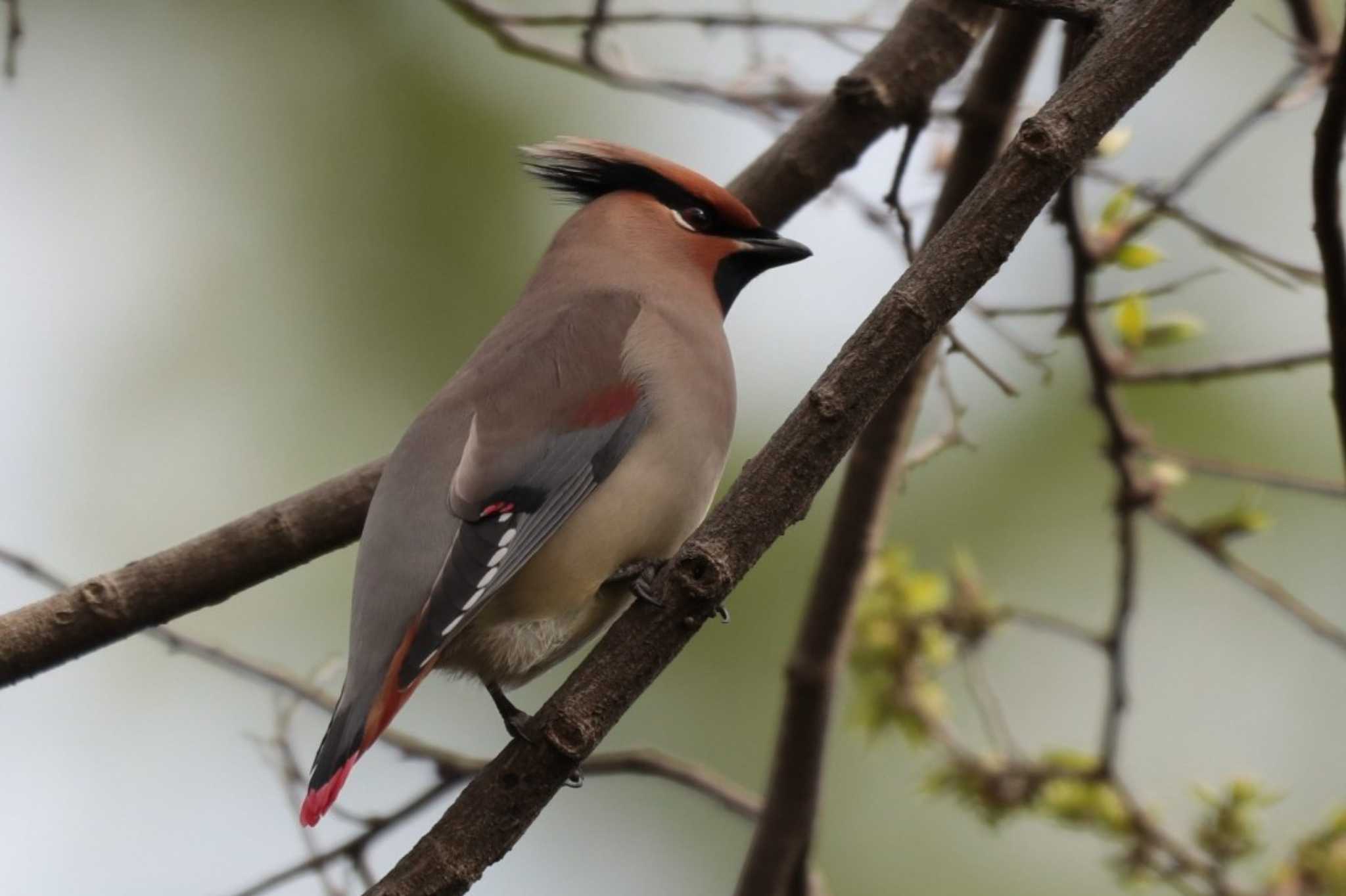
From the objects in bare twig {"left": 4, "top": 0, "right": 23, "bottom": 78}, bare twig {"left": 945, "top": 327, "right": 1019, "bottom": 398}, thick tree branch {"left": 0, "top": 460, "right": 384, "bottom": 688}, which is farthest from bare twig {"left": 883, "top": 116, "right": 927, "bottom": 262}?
bare twig {"left": 4, "top": 0, "right": 23, "bottom": 78}

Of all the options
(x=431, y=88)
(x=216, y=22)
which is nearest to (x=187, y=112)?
(x=216, y=22)

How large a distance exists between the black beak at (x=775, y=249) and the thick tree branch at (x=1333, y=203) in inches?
49.8

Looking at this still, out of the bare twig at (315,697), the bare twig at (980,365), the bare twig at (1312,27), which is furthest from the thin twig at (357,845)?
the bare twig at (1312,27)

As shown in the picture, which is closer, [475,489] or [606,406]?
[475,489]

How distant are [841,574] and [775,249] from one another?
0.75 meters

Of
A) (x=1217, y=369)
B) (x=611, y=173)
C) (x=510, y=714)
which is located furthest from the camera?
(x=611, y=173)

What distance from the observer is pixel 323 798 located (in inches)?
109

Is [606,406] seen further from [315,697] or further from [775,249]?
[315,697]

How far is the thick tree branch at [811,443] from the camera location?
2506 millimetres

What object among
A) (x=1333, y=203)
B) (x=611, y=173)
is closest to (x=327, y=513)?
(x=611, y=173)

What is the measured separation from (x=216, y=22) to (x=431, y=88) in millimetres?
1612

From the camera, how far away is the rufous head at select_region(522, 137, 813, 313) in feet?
13.2

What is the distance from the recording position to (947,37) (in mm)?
3840

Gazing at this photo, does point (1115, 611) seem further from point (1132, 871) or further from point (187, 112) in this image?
point (187, 112)
